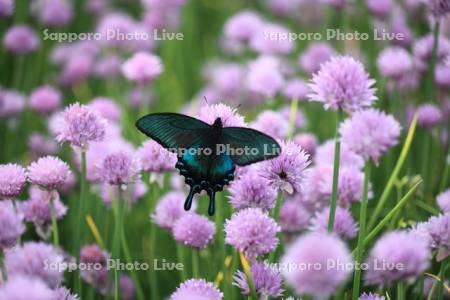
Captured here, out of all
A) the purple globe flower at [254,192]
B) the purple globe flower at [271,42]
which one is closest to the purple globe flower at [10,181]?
the purple globe flower at [254,192]

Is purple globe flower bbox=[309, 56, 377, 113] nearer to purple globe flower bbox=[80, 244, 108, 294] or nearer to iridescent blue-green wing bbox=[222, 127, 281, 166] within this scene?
iridescent blue-green wing bbox=[222, 127, 281, 166]

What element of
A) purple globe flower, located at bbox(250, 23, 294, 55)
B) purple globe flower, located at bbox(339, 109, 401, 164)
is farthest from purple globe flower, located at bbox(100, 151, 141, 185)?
purple globe flower, located at bbox(250, 23, 294, 55)

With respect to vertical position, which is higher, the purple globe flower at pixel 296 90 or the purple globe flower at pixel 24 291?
the purple globe flower at pixel 296 90

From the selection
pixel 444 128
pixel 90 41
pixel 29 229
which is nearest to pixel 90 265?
pixel 29 229

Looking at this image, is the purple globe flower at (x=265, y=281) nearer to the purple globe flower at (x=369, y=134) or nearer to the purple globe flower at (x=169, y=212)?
the purple globe flower at (x=369, y=134)

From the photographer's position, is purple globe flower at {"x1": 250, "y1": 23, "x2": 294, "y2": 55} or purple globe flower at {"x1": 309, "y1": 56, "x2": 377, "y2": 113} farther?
purple globe flower at {"x1": 250, "y1": 23, "x2": 294, "y2": 55}

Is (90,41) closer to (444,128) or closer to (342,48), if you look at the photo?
(342,48)
